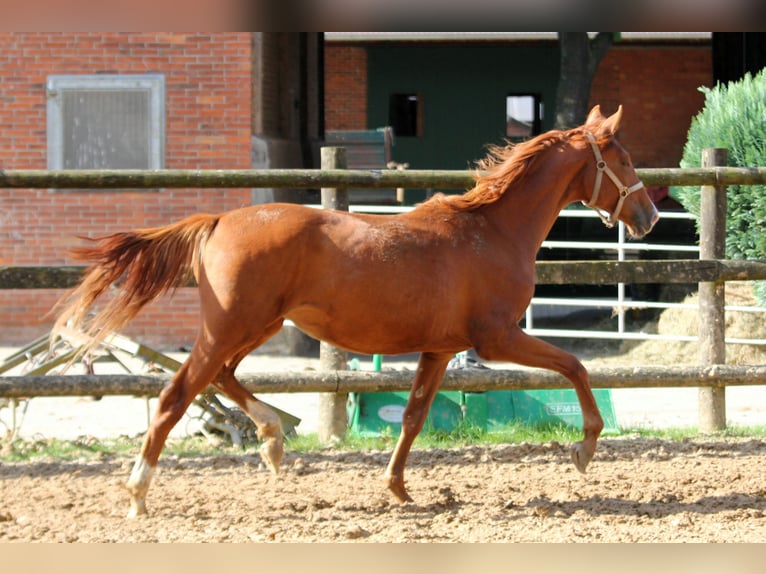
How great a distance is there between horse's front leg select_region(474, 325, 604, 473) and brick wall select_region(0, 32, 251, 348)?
7.22 meters

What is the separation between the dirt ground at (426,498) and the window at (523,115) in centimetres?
1643

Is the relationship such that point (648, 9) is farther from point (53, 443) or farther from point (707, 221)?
point (53, 443)

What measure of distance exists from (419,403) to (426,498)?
0.51m

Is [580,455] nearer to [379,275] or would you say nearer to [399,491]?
[399,491]

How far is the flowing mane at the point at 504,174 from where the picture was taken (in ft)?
17.2

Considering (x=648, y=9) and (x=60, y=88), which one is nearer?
(x=648, y=9)

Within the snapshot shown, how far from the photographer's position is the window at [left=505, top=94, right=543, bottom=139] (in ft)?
75.0

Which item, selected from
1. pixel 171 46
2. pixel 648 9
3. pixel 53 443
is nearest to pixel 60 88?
pixel 171 46

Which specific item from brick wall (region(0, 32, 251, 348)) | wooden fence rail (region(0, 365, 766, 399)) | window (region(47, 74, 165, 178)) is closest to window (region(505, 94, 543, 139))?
brick wall (region(0, 32, 251, 348))

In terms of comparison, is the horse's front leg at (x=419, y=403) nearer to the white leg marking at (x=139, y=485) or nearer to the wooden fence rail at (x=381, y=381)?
the wooden fence rail at (x=381, y=381)

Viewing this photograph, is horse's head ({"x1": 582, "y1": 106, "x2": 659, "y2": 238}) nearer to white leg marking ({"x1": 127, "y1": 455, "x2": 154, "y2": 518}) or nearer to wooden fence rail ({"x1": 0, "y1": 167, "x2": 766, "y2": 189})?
wooden fence rail ({"x1": 0, "y1": 167, "x2": 766, "y2": 189})

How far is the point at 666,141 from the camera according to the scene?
21469mm

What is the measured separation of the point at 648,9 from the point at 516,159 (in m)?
2.29

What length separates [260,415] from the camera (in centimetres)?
504
